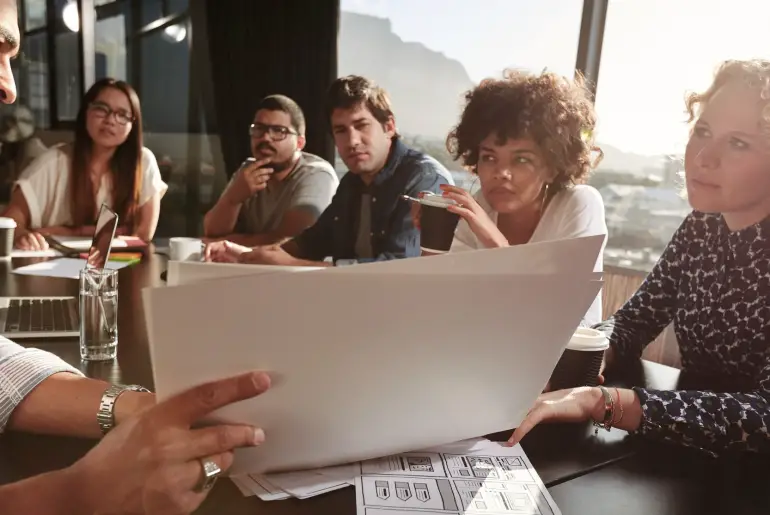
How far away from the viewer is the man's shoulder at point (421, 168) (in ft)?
7.88

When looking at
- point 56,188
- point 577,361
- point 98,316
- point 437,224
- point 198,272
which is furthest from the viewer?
point 56,188

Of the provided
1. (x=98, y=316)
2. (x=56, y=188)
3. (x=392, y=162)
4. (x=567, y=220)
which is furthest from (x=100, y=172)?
(x=567, y=220)

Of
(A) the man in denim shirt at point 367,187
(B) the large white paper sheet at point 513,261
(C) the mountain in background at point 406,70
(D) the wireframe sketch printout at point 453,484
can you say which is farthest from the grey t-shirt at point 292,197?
(B) the large white paper sheet at point 513,261

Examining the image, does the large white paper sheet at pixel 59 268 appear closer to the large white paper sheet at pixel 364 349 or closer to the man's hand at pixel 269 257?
the man's hand at pixel 269 257

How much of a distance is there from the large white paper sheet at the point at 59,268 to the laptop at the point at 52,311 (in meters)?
0.28

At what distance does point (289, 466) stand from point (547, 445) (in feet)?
1.10

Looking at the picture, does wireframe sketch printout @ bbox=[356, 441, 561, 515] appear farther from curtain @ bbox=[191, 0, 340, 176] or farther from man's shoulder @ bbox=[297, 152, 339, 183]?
curtain @ bbox=[191, 0, 340, 176]

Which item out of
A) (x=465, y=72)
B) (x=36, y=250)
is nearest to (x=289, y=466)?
(x=36, y=250)

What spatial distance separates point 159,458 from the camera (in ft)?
1.77

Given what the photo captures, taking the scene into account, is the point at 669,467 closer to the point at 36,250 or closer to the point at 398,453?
the point at 398,453

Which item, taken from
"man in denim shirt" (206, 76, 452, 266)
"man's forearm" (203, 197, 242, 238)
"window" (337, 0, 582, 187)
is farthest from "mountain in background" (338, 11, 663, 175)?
"man's forearm" (203, 197, 242, 238)

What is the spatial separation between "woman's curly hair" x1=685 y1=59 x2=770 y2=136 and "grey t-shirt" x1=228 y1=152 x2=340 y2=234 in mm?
1703

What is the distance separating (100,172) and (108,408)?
2.20m

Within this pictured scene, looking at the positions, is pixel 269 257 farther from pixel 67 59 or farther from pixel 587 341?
pixel 67 59
